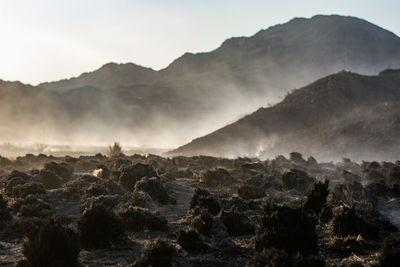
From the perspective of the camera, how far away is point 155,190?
51.1 feet

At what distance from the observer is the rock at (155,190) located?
15.3 m

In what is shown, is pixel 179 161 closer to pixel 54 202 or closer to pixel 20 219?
pixel 54 202

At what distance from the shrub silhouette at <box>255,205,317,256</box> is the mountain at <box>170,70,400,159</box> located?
43.3m

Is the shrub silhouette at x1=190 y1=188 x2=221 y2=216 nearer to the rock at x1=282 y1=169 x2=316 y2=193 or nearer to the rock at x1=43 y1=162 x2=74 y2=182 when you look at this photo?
the rock at x1=282 y1=169 x2=316 y2=193

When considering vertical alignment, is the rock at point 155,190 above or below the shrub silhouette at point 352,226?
above

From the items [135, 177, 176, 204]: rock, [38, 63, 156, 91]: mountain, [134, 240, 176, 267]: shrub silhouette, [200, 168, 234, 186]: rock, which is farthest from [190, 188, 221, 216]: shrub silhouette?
[38, 63, 156, 91]: mountain

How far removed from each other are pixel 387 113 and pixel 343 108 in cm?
944

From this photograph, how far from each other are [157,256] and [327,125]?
182 ft

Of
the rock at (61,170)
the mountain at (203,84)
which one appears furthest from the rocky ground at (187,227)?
the mountain at (203,84)

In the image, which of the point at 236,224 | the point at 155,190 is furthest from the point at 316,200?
the point at 155,190

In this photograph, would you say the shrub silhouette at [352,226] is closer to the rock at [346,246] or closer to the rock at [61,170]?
the rock at [346,246]

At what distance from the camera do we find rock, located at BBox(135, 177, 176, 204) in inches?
602

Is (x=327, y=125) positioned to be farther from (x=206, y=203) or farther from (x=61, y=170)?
(x=206, y=203)

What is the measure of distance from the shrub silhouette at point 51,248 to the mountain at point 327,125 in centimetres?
4644
